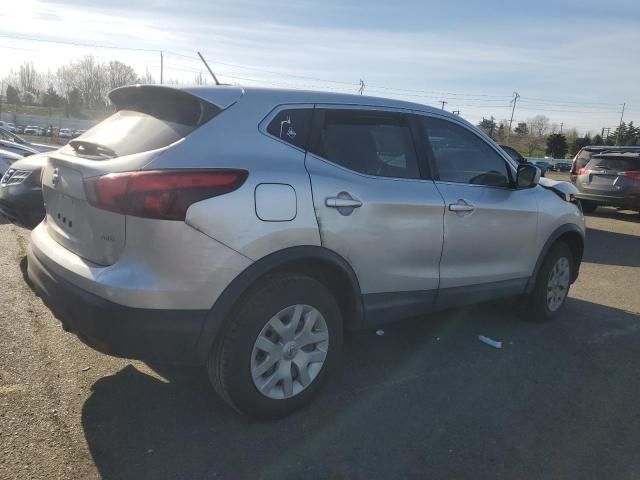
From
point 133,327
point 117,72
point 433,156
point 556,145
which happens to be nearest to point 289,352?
point 133,327

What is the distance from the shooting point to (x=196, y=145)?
9.21ft

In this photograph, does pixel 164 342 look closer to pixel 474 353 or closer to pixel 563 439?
pixel 563 439

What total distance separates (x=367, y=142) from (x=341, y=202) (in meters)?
0.57

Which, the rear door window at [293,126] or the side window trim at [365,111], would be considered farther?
the side window trim at [365,111]

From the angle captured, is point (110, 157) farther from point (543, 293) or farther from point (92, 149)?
point (543, 293)

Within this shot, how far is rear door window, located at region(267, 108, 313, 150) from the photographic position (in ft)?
Answer: 10.2

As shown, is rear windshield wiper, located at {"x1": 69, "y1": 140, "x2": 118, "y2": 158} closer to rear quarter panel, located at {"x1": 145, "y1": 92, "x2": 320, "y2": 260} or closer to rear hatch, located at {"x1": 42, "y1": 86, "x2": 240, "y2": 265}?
rear hatch, located at {"x1": 42, "y1": 86, "x2": 240, "y2": 265}

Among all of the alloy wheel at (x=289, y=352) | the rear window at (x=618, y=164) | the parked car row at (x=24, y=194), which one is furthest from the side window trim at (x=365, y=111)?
the rear window at (x=618, y=164)

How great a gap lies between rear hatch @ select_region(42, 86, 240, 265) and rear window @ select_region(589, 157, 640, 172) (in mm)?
12249

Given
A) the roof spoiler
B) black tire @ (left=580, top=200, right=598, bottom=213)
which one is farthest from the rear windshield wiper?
black tire @ (left=580, top=200, right=598, bottom=213)

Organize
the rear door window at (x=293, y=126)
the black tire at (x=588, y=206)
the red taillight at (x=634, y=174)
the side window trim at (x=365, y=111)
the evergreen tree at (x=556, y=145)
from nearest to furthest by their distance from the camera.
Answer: the rear door window at (x=293, y=126)
the side window trim at (x=365, y=111)
the red taillight at (x=634, y=174)
the black tire at (x=588, y=206)
the evergreen tree at (x=556, y=145)

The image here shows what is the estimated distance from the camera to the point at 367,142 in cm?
355

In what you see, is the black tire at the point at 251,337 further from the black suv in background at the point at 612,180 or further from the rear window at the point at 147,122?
the black suv in background at the point at 612,180

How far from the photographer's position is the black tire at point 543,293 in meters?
4.97
